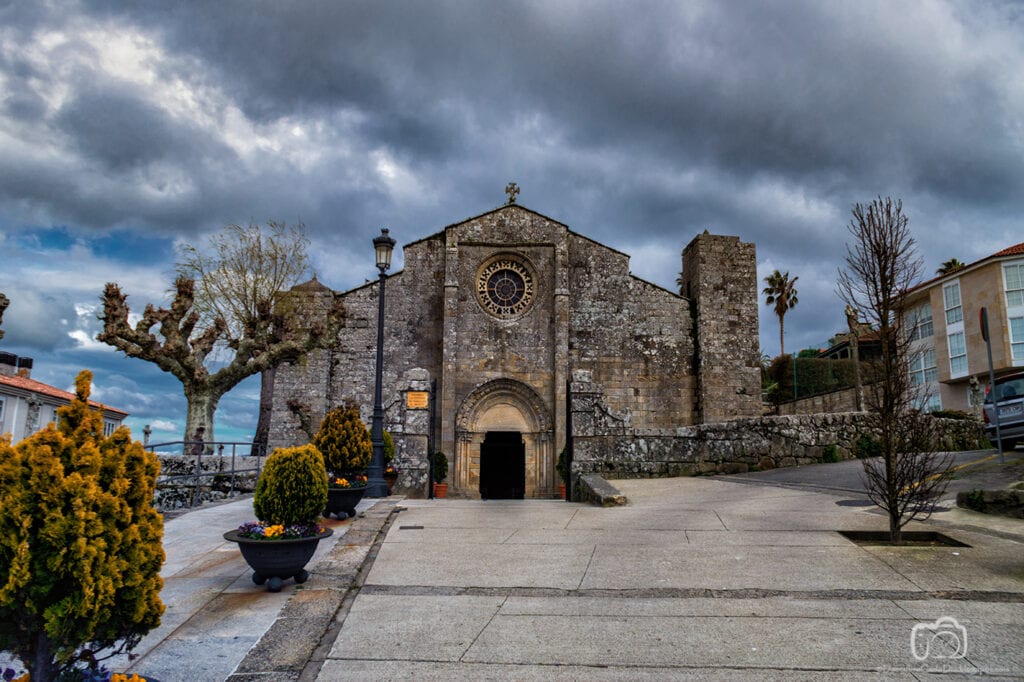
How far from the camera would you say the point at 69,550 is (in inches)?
140

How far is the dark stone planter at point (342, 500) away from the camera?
9.90m

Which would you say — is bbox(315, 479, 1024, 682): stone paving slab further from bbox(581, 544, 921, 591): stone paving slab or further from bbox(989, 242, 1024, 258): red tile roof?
bbox(989, 242, 1024, 258): red tile roof

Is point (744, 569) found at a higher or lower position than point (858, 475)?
lower

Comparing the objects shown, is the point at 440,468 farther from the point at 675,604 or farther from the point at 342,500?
the point at 675,604

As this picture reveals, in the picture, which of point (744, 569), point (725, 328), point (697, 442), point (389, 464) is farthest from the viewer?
point (725, 328)

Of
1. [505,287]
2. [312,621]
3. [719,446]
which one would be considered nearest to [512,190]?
[505,287]

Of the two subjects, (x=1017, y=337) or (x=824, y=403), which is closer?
(x=1017, y=337)

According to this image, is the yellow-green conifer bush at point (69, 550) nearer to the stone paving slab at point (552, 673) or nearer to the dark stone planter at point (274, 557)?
the stone paving slab at point (552, 673)

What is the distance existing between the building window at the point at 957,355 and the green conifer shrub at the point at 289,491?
33777 mm

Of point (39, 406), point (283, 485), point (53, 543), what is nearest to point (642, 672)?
point (53, 543)

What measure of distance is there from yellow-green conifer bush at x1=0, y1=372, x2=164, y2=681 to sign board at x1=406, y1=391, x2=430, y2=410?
11.1 metres

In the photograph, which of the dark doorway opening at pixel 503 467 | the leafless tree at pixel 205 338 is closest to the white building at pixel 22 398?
the leafless tree at pixel 205 338

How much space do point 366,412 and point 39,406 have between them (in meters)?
21.6

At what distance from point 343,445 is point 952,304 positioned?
1261 inches
